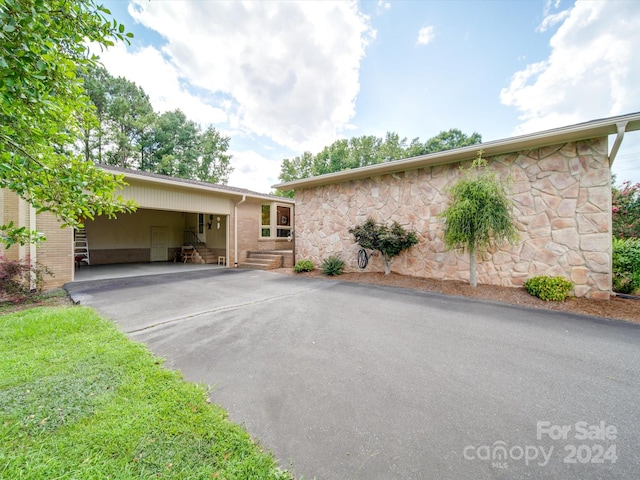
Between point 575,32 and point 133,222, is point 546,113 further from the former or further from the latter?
point 133,222

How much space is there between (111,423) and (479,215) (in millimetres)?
6825

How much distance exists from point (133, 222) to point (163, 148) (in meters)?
9.95

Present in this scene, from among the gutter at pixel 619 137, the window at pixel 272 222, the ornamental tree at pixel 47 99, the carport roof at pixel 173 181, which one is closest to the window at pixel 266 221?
the window at pixel 272 222

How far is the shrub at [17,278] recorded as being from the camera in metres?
5.30

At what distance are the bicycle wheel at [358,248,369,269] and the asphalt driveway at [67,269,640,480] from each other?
3.59m

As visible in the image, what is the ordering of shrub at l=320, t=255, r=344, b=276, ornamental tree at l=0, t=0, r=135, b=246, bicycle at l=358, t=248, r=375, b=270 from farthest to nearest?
shrub at l=320, t=255, r=344, b=276 → bicycle at l=358, t=248, r=375, b=270 → ornamental tree at l=0, t=0, r=135, b=246

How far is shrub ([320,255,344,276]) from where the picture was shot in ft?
28.6

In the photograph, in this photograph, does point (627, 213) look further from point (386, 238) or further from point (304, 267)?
point (304, 267)

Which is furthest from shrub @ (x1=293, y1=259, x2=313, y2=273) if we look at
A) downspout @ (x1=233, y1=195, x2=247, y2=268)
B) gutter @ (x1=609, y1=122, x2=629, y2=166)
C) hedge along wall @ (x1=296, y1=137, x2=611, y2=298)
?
gutter @ (x1=609, y1=122, x2=629, y2=166)

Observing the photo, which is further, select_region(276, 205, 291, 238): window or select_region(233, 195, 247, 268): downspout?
select_region(276, 205, 291, 238): window

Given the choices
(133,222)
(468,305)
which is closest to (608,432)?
(468,305)

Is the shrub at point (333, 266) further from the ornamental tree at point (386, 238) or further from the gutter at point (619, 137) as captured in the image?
the gutter at point (619, 137)

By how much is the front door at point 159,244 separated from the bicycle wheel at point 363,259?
12.3 meters

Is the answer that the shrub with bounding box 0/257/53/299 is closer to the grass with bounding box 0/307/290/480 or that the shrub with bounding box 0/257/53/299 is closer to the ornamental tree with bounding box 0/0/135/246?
the grass with bounding box 0/307/290/480
